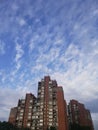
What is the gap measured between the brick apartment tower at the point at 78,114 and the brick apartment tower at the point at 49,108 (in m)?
26.3

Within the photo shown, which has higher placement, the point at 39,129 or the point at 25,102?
the point at 25,102

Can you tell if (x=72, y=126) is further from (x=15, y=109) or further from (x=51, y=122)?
(x=15, y=109)

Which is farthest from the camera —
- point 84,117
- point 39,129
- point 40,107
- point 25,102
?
point 84,117

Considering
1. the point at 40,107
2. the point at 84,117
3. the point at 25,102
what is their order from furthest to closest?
1. the point at 84,117
2. the point at 25,102
3. the point at 40,107

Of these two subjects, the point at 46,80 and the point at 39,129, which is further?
the point at 46,80

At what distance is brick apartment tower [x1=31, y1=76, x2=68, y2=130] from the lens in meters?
97.9

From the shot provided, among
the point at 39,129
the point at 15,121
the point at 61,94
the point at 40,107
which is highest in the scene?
the point at 61,94

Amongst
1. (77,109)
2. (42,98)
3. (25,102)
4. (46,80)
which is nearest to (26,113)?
(25,102)

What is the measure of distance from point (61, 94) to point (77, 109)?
29.9m

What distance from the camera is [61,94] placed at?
107688 millimetres


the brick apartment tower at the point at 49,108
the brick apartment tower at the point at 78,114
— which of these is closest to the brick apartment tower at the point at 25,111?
the brick apartment tower at the point at 49,108

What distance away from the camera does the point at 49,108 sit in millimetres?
104312

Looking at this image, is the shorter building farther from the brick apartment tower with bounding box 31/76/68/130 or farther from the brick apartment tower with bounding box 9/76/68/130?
the brick apartment tower with bounding box 31/76/68/130

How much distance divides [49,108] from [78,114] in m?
33.3
